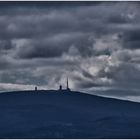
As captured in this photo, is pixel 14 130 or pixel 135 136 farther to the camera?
pixel 14 130

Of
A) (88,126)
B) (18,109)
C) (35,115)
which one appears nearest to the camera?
(88,126)

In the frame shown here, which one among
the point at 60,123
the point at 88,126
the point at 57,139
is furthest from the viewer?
the point at 88,126

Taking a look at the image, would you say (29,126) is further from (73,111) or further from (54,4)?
(54,4)

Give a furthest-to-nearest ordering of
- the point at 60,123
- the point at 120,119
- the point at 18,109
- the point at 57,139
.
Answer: the point at 18,109 → the point at 120,119 → the point at 60,123 → the point at 57,139

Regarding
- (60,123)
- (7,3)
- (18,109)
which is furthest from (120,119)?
(7,3)

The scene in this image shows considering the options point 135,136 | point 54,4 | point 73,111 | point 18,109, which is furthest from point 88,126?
point 18,109

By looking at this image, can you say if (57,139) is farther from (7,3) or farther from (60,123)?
(7,3)

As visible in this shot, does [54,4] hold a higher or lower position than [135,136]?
higher

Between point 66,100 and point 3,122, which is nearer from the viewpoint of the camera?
point 3,122

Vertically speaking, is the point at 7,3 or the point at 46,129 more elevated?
the point at 7,3
